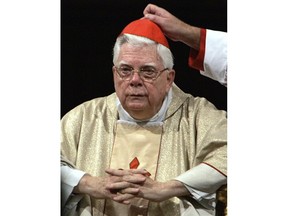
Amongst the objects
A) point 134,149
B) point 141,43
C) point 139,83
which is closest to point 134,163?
point 134,149

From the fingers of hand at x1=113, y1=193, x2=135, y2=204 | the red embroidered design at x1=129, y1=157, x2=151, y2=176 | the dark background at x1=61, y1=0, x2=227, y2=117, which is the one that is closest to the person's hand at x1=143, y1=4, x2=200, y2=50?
the dark background at x1=61, y1=0, x2=227, y2=117

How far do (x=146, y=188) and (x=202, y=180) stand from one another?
0.18 m

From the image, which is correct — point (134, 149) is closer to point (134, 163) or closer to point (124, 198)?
point (134, 163)

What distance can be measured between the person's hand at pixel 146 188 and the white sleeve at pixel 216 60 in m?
0.39

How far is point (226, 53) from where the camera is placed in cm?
270

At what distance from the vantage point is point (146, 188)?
256 centimetres

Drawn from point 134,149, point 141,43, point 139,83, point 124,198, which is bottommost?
point 124,198

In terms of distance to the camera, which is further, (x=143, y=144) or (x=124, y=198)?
(x=143, y=144)

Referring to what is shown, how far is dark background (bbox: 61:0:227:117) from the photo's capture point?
262 centimetres

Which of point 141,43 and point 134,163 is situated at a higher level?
point 141,43
